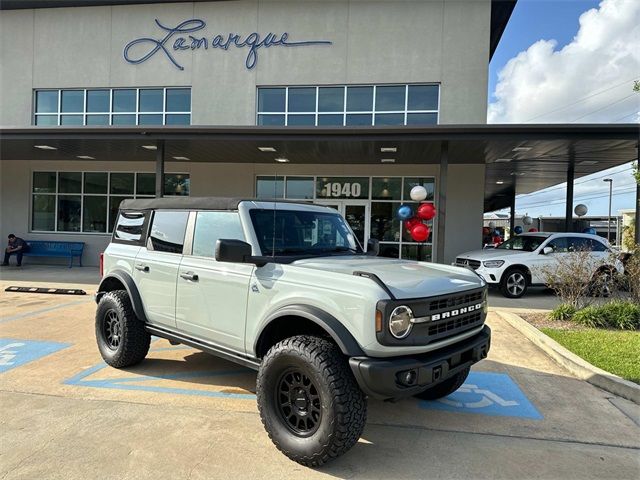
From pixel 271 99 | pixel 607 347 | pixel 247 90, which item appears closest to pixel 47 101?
pixel 247 90

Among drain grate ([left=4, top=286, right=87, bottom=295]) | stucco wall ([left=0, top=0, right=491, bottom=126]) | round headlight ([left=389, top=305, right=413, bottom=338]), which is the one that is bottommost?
drain grate ([left=4, top=286, right=87, bottom=295])

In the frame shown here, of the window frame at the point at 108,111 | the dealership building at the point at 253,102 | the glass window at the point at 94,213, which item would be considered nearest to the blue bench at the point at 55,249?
the dealership building at the point at 253,102

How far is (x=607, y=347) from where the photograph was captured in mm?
5875

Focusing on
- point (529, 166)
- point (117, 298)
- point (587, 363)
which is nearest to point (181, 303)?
point (117, 298)

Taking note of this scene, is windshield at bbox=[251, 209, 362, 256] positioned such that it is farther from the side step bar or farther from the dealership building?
the dealership building

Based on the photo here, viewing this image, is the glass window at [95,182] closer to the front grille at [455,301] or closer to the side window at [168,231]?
the side window at [168,231]

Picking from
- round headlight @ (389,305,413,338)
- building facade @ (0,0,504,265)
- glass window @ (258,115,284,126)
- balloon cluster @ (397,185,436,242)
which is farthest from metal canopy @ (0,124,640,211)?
round headlight @ (389,305,413,338)

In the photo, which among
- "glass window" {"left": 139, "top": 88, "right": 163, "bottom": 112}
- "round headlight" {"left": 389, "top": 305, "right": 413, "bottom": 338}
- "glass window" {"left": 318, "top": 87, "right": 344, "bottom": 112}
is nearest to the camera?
"round headlight" {"left": 389, "top": 305, "right": 413, "bottom": 338}

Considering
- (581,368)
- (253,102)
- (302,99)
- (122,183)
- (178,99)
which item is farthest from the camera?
(122,183)

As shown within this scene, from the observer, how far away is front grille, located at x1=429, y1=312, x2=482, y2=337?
321cm

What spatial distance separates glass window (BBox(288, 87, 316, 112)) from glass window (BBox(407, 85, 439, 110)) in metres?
3.22

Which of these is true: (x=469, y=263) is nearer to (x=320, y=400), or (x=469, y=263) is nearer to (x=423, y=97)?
(x=423, y=97)

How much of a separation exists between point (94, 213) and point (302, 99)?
8768 mm

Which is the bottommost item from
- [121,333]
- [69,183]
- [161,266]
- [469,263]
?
[121,333]
